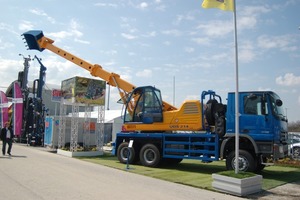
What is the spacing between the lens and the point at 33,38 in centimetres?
2027

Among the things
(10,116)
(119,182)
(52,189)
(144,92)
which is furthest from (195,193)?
(10,116)

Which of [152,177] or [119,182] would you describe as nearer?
[119,182]

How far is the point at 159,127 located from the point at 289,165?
6843 mm

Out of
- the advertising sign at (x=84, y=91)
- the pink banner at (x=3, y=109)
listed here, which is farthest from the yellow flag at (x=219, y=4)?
the pink banner at (x=3, y=109)

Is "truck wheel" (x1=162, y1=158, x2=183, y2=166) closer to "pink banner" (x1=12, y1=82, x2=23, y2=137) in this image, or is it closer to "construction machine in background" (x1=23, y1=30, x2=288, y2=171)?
"construction machine in background" (x1=23, y1=30, x2=288, y2=171)

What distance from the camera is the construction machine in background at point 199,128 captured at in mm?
12242

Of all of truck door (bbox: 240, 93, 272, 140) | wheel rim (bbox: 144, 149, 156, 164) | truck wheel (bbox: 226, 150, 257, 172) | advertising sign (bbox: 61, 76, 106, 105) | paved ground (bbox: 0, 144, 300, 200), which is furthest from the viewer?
advertising sign (bbox: 61, 76, 106, 105)

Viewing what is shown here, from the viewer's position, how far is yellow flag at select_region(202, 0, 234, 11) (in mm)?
10289

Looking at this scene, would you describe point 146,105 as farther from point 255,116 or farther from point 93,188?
→ point 93,188

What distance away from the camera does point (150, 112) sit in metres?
15.6

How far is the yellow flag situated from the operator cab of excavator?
5.95 meters

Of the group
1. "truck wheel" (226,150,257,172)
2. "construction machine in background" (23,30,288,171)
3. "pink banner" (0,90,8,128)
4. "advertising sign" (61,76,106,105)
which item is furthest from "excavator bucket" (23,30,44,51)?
"truck wheel" (226,150,257,172)

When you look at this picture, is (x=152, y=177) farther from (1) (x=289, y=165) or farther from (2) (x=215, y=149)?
(1) (x=289, y=165)

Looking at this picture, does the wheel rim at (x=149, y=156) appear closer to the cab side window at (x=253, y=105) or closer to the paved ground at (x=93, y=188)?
the paved ground at (x=93, y=188)
